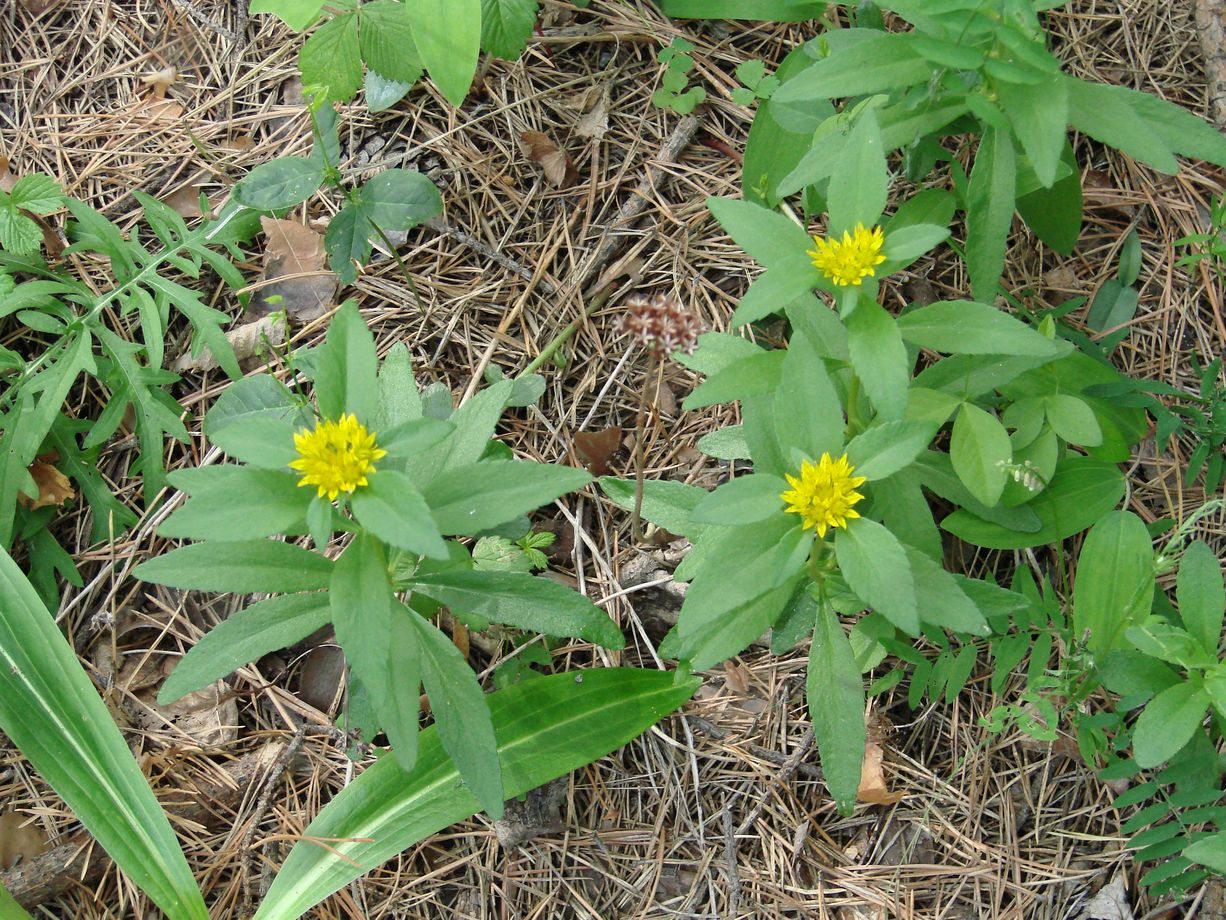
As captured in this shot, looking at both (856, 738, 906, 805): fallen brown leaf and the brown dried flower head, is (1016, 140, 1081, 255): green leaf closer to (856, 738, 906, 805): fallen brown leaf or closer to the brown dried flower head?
the brown dried flower head

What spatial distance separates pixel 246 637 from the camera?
1.85 metres

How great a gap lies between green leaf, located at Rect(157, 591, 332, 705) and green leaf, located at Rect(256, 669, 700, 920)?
49cm

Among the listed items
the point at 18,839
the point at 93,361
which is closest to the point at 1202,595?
the point at 93,361

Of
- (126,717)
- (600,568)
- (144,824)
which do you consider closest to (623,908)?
(600,568)

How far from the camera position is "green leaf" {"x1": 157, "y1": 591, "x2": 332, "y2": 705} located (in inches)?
70.6

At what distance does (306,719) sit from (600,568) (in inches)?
32.4

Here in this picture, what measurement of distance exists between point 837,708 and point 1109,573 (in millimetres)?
731

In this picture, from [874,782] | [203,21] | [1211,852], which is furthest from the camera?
[203,21]

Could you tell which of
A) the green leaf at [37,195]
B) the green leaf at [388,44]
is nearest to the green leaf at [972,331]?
the green leaf at [388,44]

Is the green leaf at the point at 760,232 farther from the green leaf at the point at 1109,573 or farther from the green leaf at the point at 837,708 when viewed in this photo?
the green leaf at the point at 1109,573

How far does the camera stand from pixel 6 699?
225 cm

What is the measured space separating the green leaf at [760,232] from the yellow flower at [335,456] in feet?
2.59

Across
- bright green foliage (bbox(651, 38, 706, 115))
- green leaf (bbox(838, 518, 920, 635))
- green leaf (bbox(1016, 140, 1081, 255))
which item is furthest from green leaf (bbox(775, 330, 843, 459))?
bright green foliage (bbox(651, 38, 706, 115))

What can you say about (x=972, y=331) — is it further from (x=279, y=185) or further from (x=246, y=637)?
(x=279, y=185)
